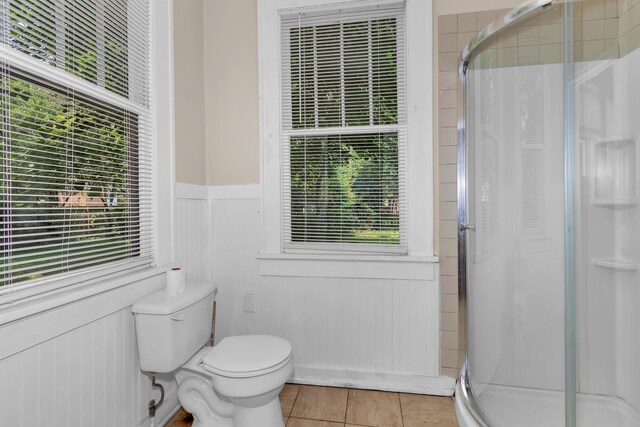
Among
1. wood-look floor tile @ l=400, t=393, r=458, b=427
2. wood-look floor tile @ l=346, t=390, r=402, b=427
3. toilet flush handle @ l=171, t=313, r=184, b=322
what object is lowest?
wood-look floor tile @ l=400, t=393, r=458, b=427

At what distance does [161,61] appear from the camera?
1.58m

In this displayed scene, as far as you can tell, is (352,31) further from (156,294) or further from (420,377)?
(420,377)

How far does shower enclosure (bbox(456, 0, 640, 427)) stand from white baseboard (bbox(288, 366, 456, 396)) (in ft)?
0.75

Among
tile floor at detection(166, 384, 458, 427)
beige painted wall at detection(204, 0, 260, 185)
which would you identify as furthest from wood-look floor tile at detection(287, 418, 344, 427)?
beige painted wall at detection(204, 0, 260, 185)

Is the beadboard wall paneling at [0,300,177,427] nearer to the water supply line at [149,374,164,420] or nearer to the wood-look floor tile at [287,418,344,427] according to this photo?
the water supply line at [149,374,164,420]

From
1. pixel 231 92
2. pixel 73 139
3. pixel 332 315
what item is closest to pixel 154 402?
pixel 332 315

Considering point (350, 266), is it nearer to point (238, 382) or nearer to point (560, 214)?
point (238, 382)

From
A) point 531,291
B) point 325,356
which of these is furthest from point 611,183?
point 325,356

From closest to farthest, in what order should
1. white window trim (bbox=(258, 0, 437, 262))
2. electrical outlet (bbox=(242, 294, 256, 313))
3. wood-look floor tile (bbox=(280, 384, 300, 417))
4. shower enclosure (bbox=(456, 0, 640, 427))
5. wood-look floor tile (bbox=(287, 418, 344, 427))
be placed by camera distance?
1. shower enclosure (bbox=(456, 0, 640, 427))
2. wood-look floor tile (bbox=(287, 418, 344, 427))
3. wood-look floor tile (bbox=(280, 384, 300, 417))
4. white window trim (bbox=(258, 0, 437, 262))
5. electrical outlet (bbox=(242, 294, 256, 313))

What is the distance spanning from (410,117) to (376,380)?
151 centimetres

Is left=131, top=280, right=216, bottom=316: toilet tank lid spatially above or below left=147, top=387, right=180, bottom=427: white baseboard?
above

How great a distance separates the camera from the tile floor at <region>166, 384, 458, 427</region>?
5.24ft

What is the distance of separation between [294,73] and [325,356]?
1.71 meters

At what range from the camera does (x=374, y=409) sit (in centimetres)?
170
